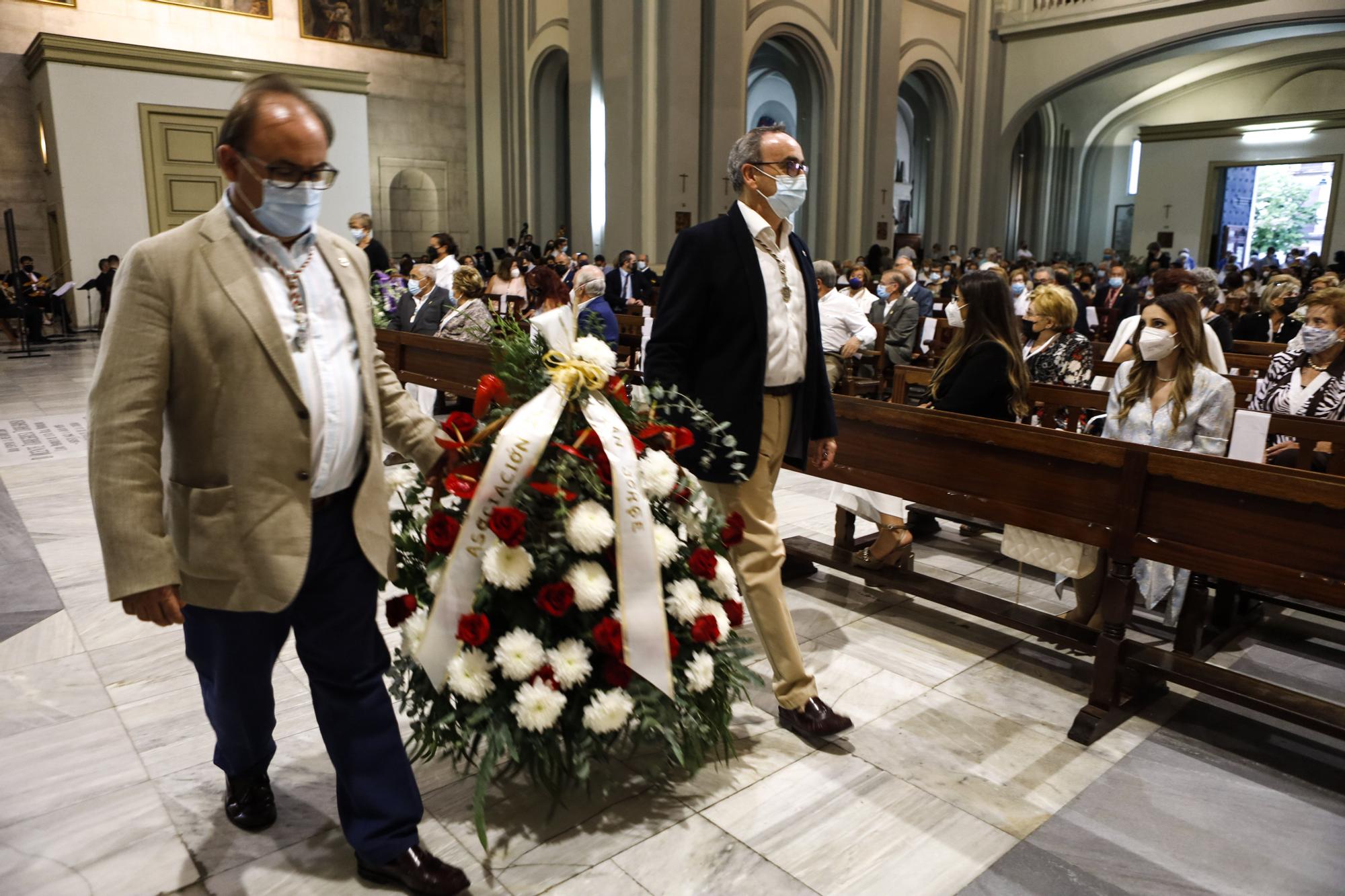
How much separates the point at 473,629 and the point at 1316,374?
4407 mm

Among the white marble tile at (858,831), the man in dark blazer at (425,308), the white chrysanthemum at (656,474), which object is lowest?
the white marble tile at (858,831)

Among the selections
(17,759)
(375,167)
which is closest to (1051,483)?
(17,759)

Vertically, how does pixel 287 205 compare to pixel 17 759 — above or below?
above

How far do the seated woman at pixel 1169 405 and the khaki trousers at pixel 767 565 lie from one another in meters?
1.59

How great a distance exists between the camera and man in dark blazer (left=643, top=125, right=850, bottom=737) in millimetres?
2973

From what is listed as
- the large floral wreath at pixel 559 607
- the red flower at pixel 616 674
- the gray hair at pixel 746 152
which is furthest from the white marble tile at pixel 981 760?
the gray hair at pixel 746 152

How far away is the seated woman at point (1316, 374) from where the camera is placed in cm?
457

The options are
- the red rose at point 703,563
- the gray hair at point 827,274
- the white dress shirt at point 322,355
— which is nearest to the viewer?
the white dress shirt at point 322,355

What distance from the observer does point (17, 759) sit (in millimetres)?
2973

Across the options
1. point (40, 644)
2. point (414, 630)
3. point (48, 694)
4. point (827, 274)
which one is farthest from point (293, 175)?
point (827, 274)

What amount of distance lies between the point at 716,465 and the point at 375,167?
1934cm

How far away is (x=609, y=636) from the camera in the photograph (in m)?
2.50

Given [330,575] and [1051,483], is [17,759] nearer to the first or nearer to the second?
[330,575]

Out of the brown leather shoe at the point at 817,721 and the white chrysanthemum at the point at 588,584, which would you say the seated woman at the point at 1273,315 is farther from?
the white chrysanthemum at the point at 588,584
